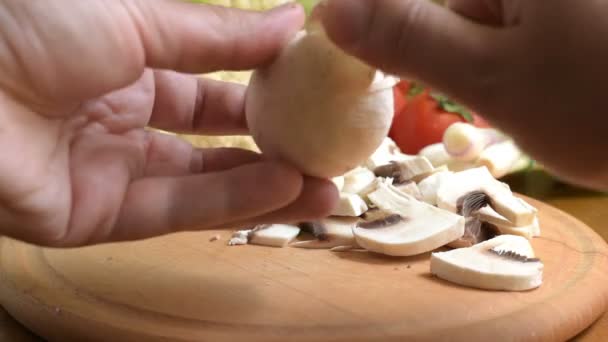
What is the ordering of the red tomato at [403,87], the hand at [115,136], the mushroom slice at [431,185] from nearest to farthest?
the hand at [115,136] → the mushroom slice at [431,185] → the red tomato at [403,87]

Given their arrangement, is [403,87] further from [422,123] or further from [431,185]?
[431,185]

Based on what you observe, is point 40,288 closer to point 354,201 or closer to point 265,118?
point 265,118

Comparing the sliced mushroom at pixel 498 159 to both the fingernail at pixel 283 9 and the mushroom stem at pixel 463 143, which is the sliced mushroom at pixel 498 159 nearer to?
the mushroom stem at pixel 463 143

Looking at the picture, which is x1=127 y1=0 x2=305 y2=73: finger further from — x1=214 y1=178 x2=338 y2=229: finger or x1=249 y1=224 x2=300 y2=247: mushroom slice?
x1=249 y1=224 x2=300 y2=247: mushroom slice

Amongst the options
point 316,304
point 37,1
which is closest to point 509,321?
point 316,304

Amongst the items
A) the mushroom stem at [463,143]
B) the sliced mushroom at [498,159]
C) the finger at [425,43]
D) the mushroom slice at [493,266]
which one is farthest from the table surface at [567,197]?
the finger at [425,43]

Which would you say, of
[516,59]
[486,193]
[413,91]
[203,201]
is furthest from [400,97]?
[516,59]

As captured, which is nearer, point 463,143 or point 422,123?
point 463,143

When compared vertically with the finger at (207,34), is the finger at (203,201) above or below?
below
